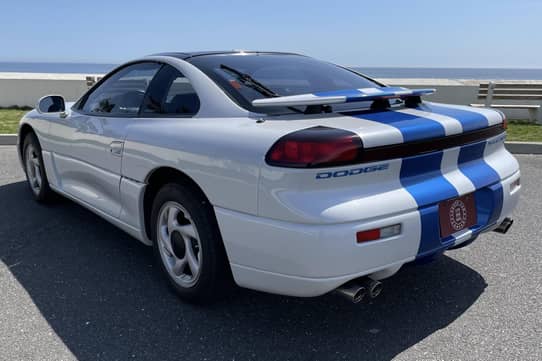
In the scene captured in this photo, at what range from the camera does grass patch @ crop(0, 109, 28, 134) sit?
8234 mm

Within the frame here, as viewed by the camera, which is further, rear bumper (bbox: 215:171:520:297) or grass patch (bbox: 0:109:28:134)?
grass patch (bbox: 0:109:28:134)

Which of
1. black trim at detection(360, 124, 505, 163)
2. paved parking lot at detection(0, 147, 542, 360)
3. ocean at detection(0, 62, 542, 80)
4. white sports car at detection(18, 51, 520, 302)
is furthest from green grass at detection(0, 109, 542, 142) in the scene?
ocean at detection(0, 62, 542, 80)

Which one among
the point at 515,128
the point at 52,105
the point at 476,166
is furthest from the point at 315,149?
the point at 515,128

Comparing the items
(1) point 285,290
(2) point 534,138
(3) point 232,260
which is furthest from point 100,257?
(2) point 534,138

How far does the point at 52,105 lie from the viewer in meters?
4.13

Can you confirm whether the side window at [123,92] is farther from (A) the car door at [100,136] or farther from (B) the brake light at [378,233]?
(B) the brake light at [378,233]

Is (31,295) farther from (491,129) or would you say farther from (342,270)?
(491,129)

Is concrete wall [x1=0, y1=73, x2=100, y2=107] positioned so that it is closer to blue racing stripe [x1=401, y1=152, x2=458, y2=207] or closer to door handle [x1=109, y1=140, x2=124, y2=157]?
door handle [x1=109, y1=140, x2=124, y2=157]

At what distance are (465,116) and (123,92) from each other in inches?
92.2

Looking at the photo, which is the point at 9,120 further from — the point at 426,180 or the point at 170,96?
the point at 426,180

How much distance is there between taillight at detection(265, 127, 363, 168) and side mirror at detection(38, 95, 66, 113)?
8.91 feet

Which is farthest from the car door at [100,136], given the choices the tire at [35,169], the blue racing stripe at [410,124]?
the blue racing stripe at [410,124]

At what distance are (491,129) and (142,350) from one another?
2.22 metres

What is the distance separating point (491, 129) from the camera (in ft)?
8.95
